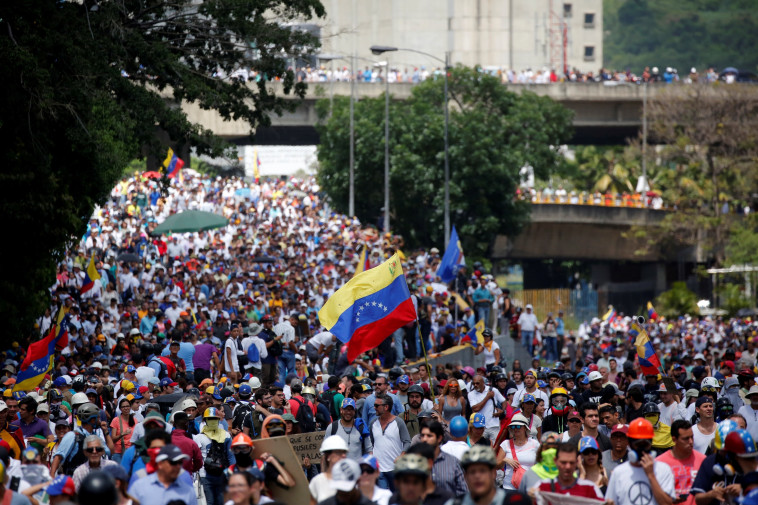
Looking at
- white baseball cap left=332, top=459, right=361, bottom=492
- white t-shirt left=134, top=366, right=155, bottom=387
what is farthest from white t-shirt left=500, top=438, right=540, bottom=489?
white t-shirt left=134, top=366, right=155, bottom=387

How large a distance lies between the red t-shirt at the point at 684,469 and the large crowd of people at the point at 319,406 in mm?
14

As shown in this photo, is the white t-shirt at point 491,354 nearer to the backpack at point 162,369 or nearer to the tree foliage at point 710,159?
the backpack at point 162,369

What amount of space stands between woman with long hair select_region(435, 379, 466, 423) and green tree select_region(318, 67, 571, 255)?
114 ft

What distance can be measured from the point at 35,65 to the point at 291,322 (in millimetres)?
6257

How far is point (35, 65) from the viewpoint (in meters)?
18.8

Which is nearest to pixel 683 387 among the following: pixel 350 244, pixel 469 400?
pixel 469 400

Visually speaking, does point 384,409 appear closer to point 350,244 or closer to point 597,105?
point 350,244

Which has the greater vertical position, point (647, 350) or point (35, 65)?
point (35, 65)

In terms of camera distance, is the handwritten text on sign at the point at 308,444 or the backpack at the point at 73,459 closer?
the backpack at the point at 73,459

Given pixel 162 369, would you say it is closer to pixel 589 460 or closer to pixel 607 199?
pixel 589 460

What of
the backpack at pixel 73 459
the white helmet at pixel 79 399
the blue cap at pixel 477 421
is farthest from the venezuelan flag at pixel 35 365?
the blue cap at pixel 477 421

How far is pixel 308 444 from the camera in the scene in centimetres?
1227

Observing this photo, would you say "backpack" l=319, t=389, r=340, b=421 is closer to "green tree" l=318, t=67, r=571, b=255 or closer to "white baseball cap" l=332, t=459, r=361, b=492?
"white baseball cap" l=332, t=459, r=361, b=492

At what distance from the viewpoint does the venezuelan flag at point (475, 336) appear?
2388cm
